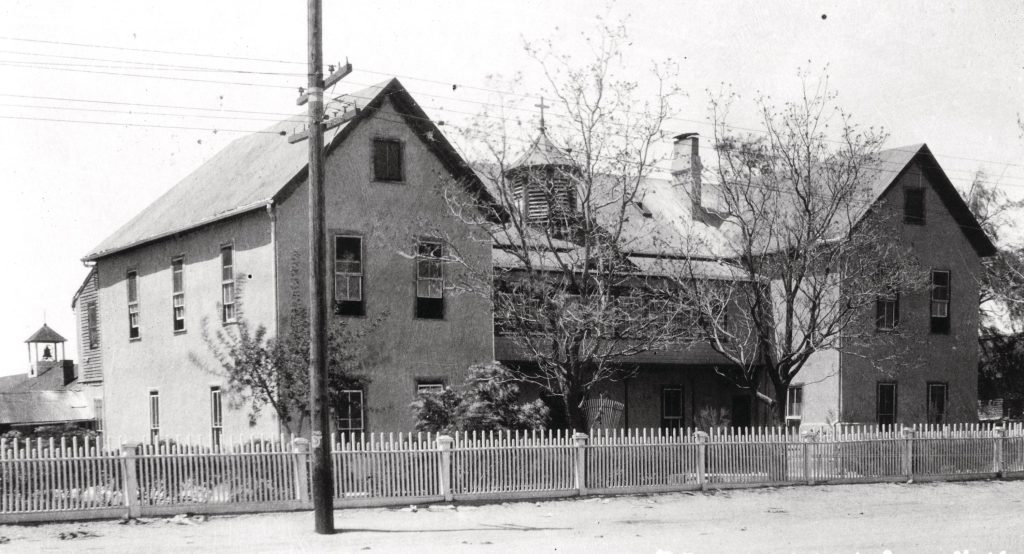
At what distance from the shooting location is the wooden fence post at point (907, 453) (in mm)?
22547

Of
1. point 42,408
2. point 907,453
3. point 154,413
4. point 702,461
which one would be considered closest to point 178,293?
point 154,413

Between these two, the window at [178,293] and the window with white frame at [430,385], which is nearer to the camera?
the window with white frame at [430,385]

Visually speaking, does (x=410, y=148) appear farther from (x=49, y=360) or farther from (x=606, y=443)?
(x=49, y=360)

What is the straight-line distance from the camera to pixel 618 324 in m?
23.0

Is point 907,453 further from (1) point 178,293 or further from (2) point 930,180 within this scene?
(1) point 178,293

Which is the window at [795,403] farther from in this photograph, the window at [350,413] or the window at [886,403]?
the window at [350,413]

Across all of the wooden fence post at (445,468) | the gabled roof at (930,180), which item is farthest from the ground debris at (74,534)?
the gabled roof at (930,180)

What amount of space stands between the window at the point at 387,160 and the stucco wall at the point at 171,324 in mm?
2713

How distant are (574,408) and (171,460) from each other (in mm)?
8866

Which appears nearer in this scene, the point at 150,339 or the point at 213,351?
the point at 213,351

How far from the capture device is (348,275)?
2256 cm

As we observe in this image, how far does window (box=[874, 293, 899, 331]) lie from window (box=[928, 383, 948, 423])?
2.50m

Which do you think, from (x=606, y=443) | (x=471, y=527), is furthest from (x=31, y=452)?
(x=606, y=443)

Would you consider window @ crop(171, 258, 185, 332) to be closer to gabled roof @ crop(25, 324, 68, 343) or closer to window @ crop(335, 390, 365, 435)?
window @ crop(335, 390, 365, 435)
